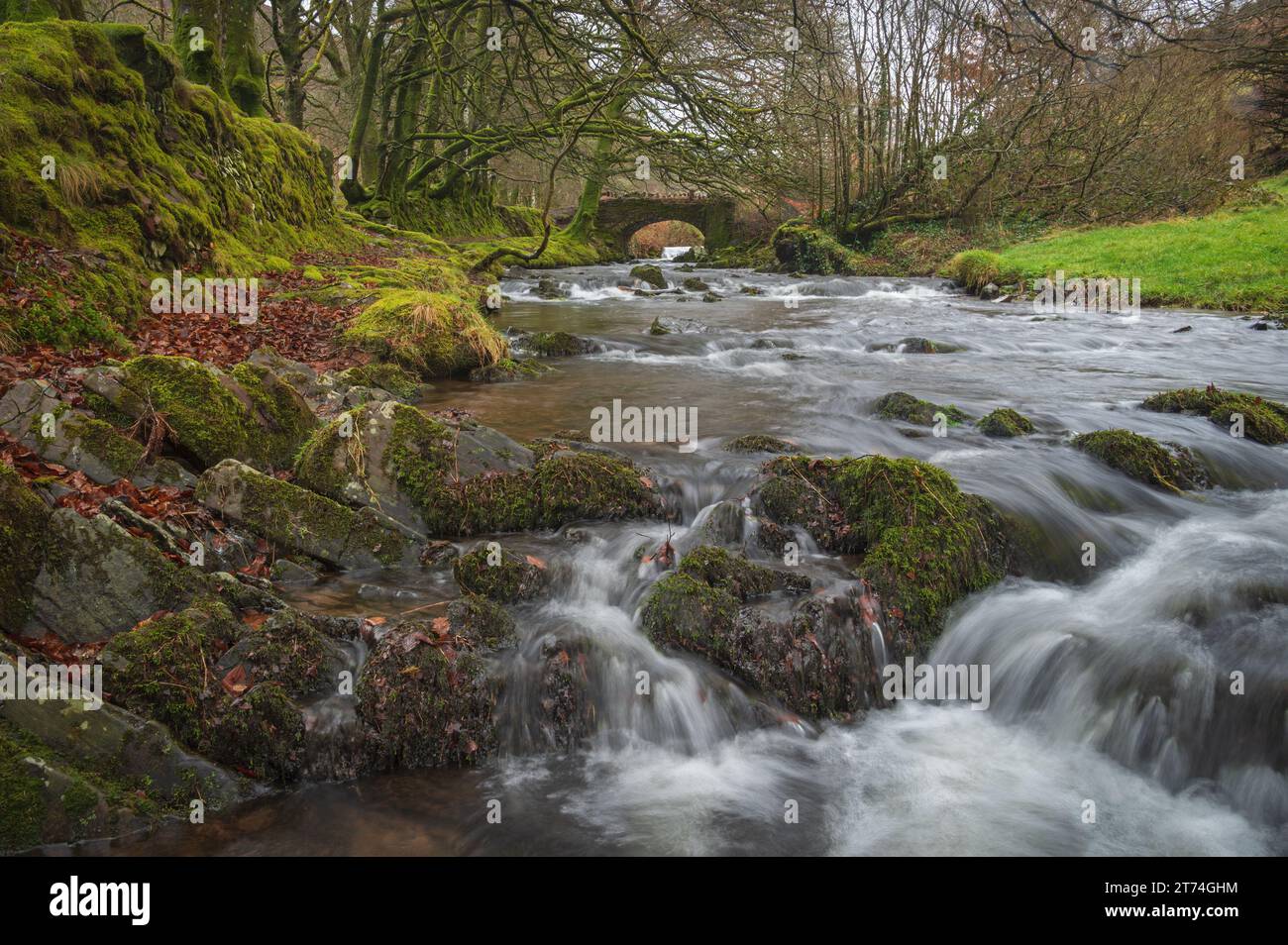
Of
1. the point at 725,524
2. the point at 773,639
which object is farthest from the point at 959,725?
the point at 725,524

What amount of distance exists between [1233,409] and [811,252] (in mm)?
21422

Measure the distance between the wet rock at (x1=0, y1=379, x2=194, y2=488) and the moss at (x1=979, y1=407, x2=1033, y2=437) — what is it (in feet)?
23.3

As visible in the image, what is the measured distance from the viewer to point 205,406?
5.24 metres

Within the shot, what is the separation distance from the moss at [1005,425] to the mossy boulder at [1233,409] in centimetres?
188

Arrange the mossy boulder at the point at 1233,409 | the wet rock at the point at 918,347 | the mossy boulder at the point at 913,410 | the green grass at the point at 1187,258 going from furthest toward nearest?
the green grass at the point at 1187,258, the wet rock at the point at 918,347, the mossy boulder at the point at 913,410, the mossy boulder at the point at 1233,409

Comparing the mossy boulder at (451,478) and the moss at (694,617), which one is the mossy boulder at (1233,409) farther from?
the moss at (694,617)

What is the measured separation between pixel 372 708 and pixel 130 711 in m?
0.93

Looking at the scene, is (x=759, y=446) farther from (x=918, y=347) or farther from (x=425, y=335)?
(x=918, y=347)

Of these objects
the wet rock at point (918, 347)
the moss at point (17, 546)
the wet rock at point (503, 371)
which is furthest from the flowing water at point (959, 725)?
the wet rock at point (918, 347)

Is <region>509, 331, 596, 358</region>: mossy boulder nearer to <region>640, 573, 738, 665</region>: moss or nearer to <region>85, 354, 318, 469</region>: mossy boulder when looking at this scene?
<region>85, 354, 318, 469</region>: mossy boulder

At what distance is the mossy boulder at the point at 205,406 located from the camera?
5.01 m

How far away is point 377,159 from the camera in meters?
22.1

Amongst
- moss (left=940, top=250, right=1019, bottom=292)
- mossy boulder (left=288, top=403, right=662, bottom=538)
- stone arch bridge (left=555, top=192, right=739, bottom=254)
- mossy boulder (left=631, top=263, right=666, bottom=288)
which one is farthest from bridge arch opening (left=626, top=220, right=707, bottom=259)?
mossy boulder (left=288, top=403, right=662, bottom=538)

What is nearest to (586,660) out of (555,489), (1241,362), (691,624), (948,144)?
(691,624)
